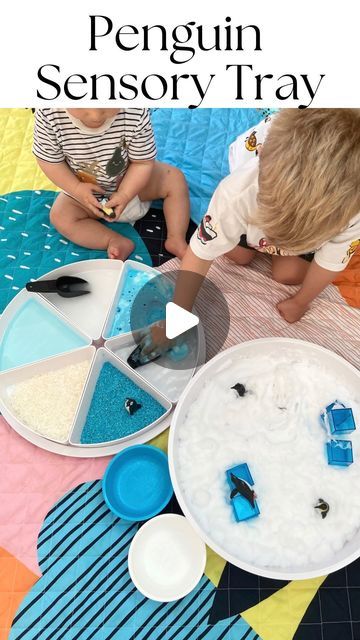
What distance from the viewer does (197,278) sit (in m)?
0.98

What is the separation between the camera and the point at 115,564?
0.89 m

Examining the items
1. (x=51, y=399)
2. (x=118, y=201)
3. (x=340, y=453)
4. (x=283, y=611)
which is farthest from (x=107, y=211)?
(x=283, y=611)

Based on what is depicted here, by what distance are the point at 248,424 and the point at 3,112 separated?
921 millimetres

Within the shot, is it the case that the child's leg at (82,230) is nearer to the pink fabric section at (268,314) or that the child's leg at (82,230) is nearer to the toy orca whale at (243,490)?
the pink fabric section at (268,314)

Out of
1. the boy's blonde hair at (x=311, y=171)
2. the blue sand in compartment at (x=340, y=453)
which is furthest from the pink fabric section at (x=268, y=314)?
the boy's blonde hair at (x=311, y=171)

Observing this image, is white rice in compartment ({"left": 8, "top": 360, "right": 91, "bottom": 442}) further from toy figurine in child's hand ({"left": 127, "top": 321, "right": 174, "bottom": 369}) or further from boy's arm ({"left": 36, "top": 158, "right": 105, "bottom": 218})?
boy's arm ({"left": 36, "top": 158, "right": 105, "bottom": 218})

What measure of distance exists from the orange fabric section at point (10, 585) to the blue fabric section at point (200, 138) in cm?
81

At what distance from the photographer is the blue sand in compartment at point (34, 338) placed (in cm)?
101

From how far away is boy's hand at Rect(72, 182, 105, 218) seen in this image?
104 centimetres

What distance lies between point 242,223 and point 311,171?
0.80 ft

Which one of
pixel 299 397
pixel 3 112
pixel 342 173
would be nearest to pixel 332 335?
pixel 299 397

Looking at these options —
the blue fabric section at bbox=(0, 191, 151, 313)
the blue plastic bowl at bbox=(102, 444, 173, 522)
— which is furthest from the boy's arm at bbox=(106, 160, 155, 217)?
the blue plastic bowl at bbox=(102, 444, 173, 522)

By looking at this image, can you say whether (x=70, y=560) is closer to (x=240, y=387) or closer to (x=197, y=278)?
(x=240, y=387)

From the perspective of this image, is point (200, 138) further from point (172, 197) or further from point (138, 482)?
point (138, 482)
